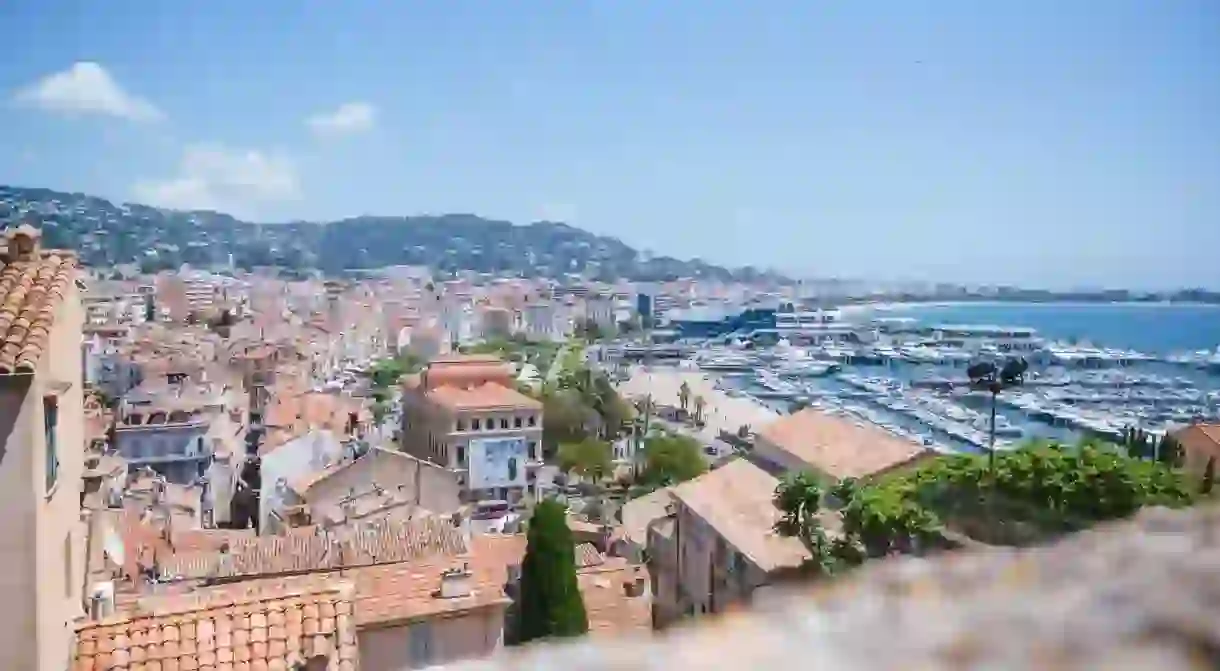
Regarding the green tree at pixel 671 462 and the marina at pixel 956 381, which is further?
the marina at pixel 956 381

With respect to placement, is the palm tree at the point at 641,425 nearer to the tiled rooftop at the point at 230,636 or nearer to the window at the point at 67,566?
the tiled rooftop at the point at 230,636

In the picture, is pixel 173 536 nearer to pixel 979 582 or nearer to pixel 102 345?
pixel 979 582

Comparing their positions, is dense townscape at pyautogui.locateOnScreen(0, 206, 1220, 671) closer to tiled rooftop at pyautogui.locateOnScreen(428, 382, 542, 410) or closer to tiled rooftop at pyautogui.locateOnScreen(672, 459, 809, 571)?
tiled rooftop at pyautogui.locateOnScreen(672, 459, 809, 571)

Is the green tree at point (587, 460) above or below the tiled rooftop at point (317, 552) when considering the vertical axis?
below

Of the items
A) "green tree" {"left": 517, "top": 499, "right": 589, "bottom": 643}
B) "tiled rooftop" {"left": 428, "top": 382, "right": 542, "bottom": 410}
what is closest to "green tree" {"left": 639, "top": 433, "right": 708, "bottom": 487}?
"tiled rooftop" {"left": 428, "top": 382, "right": 542, "bottom": 410}

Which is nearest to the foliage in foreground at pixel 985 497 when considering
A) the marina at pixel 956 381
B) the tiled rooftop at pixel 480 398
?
the marina at pixel 956 381

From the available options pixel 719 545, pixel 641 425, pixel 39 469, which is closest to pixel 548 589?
pixel 719 545

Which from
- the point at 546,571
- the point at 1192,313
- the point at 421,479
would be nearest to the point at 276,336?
the point at 421,479
